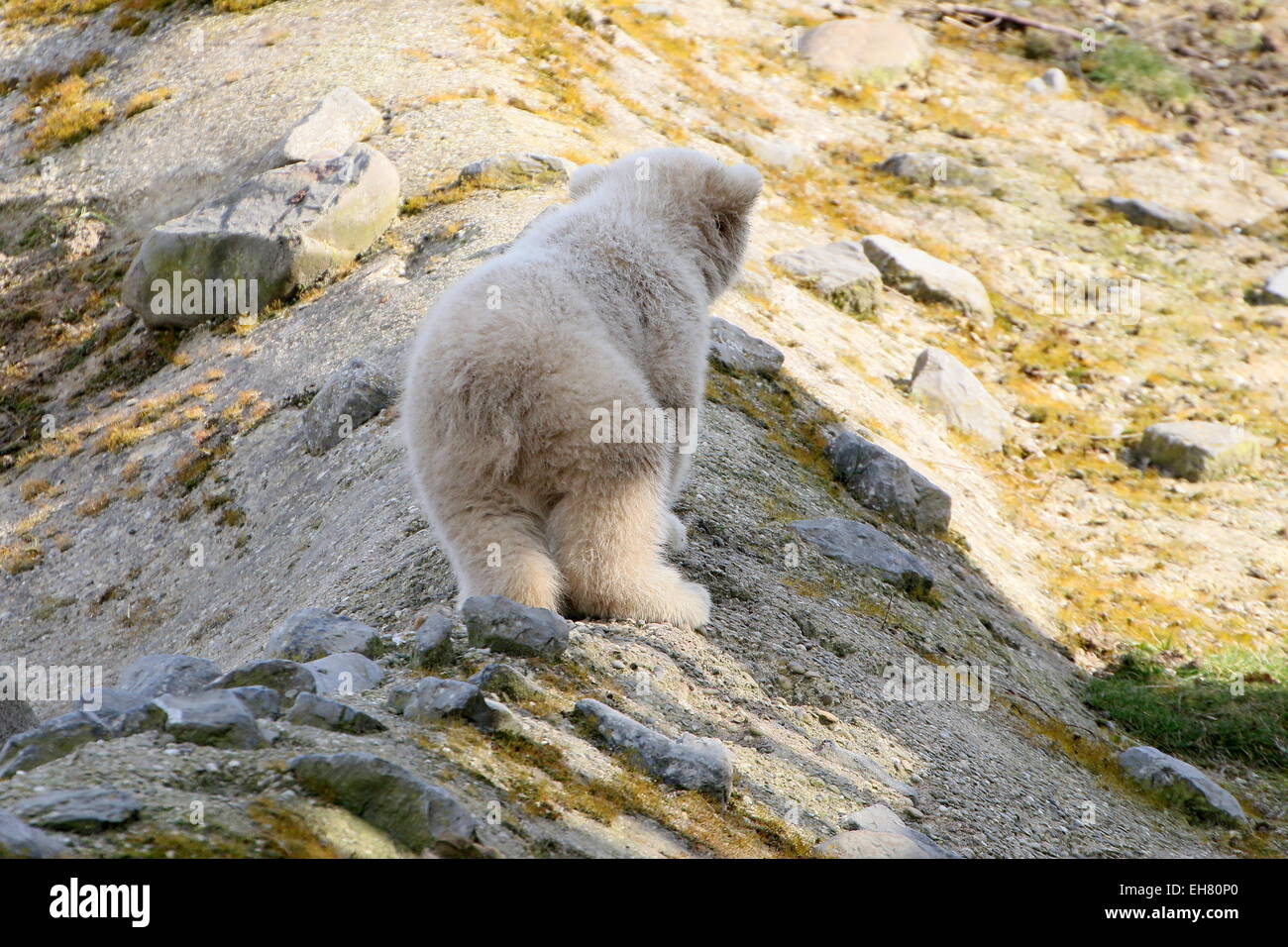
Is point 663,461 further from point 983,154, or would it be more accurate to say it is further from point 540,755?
point 983,154

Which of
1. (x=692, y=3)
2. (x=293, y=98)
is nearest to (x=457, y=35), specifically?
(x=293, y=98)

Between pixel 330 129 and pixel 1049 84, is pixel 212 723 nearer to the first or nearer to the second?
pixel 330 129

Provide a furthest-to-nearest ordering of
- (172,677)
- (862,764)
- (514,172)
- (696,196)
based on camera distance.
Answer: (514,172), (696,196), (862,764), (172,677)

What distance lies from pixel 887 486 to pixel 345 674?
6.73 m

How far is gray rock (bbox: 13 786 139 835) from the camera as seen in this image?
3.39 meters

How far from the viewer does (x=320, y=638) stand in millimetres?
6012

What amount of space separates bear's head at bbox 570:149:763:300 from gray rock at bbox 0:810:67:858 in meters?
5.15

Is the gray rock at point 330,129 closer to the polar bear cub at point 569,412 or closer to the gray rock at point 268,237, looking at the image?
the gray rock at point 268,237

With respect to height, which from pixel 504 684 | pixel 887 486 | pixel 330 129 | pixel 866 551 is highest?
pixel 504 684

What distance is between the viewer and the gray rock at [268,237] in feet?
49.7

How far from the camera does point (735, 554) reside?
819cm

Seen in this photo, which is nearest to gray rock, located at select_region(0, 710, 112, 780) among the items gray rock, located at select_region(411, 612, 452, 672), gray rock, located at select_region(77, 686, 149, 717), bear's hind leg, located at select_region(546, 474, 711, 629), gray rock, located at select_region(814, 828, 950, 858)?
gray rock, located at select_region(77, 686, 149, 717)

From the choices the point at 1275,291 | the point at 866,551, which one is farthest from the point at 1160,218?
the point at 866,551

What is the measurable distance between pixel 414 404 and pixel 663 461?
1481mm
